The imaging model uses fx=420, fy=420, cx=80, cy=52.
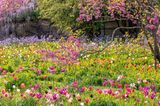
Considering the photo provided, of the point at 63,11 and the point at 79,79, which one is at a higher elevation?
the point at 79,79

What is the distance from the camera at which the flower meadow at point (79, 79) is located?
580 cm

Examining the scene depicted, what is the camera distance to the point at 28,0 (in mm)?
26703

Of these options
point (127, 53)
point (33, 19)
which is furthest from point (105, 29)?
point (127, 53)

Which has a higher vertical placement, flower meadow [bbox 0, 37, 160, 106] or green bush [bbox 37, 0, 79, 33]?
flower meadow [bbox 0, 37, 160, 106]

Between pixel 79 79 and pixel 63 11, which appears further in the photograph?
pixel 63 11

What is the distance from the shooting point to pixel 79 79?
8781mm

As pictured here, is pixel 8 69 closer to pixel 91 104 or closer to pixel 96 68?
pixel 96 68

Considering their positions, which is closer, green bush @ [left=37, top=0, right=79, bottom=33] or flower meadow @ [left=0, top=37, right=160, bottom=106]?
flower meadow @ [left=0, top=37, right=160, bottom=106]

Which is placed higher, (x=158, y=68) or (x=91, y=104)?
(x=91, y=104)

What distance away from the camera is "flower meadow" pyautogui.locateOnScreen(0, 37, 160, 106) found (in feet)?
19.0

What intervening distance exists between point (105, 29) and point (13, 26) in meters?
7.20

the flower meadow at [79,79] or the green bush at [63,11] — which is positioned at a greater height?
the flower meadow at [79,79]

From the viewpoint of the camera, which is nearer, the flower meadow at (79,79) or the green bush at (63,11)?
the flower meadow at (79,79)

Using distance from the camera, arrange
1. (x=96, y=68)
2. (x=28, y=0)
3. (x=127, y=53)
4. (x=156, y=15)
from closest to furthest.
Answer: (x=156, y=15)
(x=96, y=68)
(x=127, y=53)
(x=28, y=0)
